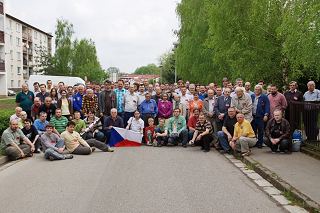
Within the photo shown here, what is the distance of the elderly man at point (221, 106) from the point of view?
14414 millimetres

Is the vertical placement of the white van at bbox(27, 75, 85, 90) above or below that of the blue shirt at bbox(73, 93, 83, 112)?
above

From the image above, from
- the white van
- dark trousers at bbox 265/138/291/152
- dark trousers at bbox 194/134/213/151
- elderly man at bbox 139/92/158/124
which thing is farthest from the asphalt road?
the white van

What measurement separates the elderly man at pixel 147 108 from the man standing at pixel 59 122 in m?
2.88

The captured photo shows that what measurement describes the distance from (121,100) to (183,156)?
434 cm

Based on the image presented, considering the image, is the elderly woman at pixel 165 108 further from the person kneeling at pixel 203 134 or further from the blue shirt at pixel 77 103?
the blue shirt at pixel 77 103

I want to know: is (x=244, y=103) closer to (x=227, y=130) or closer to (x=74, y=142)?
(x=227, y=130)

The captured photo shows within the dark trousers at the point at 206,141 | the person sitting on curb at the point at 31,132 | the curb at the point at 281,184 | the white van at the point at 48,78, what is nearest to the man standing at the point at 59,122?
the person sitting on curb at the point at 31,132

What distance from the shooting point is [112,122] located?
15.7 m

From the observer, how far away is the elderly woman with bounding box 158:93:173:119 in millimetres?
16203

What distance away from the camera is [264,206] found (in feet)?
24.1

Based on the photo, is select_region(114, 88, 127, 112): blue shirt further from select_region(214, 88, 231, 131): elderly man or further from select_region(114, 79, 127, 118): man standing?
select_region(214, 88, 231, 131): elderly man

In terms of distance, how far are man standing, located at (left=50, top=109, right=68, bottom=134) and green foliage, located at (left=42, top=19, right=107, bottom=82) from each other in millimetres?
51486

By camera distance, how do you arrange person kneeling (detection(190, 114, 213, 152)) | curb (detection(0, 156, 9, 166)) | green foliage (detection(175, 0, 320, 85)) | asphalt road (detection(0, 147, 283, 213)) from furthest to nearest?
green foliage (detection(175, 0, 320, 85))
person kneeling (detection(190, 114, 213, 152))
curb (detection(0, 156, 9, 166))
asphalt road (detection(0, 147, 283, 213))

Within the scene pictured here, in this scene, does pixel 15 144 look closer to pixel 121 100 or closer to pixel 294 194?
pixel 121 100
